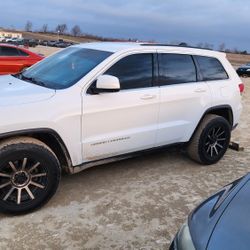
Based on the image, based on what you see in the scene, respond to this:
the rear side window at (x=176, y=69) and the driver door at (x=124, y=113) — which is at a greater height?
the rear side window at (x=176, y=69)

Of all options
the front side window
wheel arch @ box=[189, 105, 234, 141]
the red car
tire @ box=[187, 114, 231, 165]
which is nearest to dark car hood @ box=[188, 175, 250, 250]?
tire @ box=[187, 114, 231, 165]

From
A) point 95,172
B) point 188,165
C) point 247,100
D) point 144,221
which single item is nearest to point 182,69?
point 188,165

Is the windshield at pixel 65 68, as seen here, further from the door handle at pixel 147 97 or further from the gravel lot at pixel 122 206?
the gravel lot at pixel 122 206

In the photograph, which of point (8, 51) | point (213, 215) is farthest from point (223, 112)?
point (8, 51)

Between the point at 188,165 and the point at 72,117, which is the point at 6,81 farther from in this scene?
the point at 188,165

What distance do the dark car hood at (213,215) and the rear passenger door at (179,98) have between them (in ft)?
7.87

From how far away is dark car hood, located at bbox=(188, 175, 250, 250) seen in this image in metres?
2.41

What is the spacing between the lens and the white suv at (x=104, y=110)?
4.12 metres

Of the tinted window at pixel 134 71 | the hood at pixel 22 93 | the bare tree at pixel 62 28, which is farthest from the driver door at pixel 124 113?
the bare tree at pixel 62 28

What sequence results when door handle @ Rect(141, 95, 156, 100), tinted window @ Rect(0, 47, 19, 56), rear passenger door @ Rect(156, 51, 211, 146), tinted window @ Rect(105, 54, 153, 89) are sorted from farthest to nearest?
tinted window @ Rect(0, 47, 19, 56)
rear passenger door @ Rect(156, 51, 211, 146)
door handle @ Rect(141, 95, 156, 100)
tinted window @ Rect(105, 54, 153, 89)

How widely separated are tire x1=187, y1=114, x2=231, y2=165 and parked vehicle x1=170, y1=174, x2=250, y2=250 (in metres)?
2.87

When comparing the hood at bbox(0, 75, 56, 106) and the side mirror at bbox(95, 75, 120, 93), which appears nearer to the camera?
the hood at bbox(0, 75, 56, 106)

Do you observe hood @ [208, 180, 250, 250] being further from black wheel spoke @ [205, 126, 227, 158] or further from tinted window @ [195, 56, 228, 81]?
tinted window @ [195, 56, 228, 81]

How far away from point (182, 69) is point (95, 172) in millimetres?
1816
